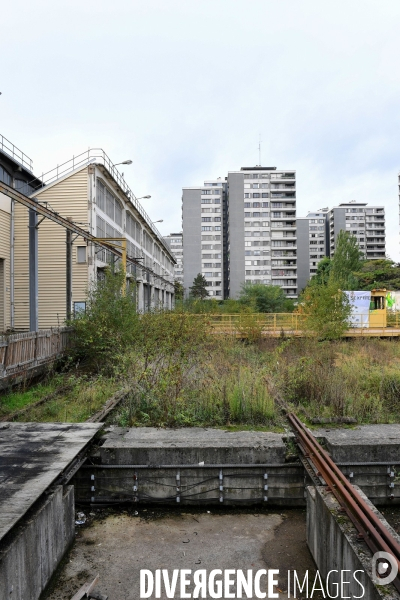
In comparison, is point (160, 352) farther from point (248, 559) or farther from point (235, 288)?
point (235, 288)

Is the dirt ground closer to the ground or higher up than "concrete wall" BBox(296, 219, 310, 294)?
closer to the ground

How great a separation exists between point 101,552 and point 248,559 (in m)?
1.55

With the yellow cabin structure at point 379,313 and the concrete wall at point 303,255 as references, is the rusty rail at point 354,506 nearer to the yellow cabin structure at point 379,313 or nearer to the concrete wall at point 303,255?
the yellow cabin structure at point 379,313

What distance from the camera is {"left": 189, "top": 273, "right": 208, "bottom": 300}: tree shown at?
2844 inches

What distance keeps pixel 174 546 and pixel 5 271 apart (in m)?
22.3

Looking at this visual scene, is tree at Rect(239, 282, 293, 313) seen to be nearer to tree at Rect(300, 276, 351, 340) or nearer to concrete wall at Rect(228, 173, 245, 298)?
concrete wall at Rect(228, 173, 245, 298)

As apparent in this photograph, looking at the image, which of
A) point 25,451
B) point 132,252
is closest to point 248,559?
point 25,451

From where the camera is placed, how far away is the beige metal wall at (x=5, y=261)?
23.5 metres

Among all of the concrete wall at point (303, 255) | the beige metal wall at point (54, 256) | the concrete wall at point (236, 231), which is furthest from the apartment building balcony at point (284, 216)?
the beige metal wall at point (54, 256)

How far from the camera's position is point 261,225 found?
7488cm

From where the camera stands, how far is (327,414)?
8336mm

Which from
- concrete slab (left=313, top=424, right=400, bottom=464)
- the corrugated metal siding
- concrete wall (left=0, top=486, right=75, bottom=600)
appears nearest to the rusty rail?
concrete slab (left=313, top=424, right=400, bottom=464)

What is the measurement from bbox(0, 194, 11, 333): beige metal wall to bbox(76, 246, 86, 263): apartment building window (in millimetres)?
3582

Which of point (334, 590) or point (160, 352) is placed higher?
point (160, 352)
